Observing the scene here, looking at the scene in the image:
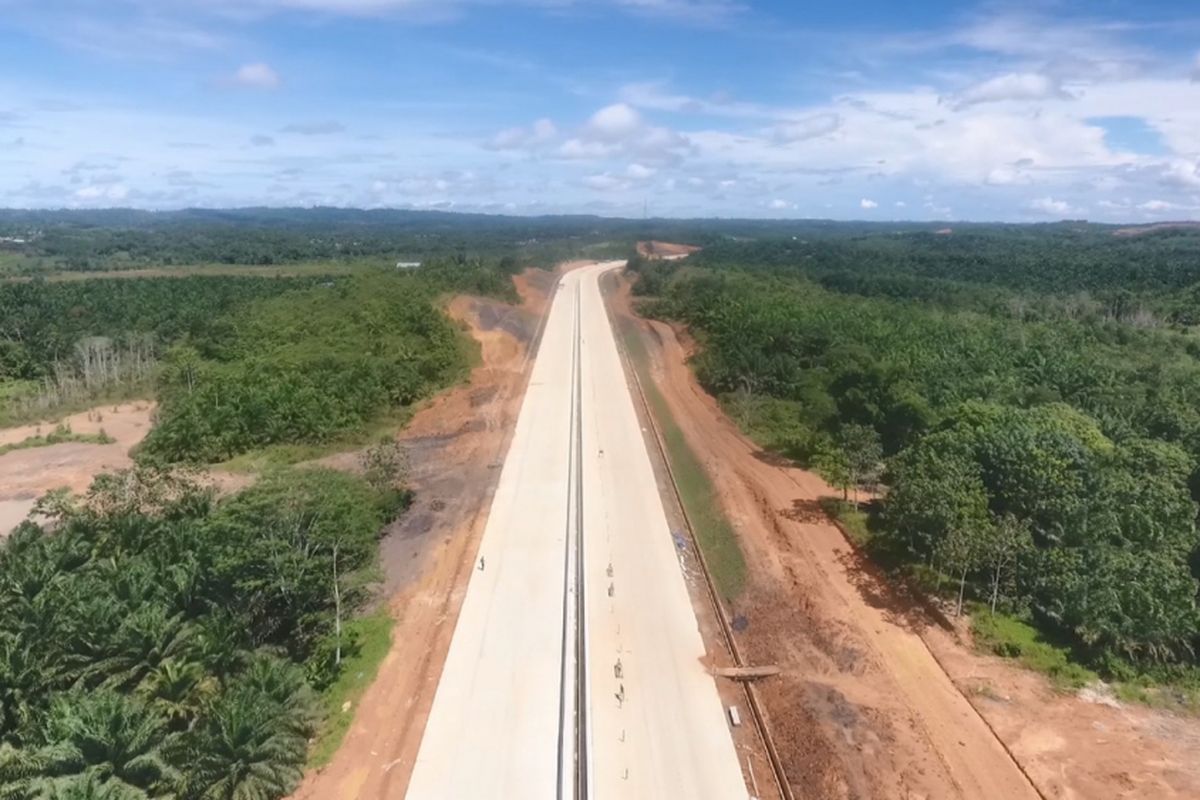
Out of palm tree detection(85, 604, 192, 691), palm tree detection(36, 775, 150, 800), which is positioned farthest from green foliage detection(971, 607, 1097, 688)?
palm tree detection(85, 604, 192, 691)

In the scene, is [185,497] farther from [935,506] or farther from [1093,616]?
[1093,616]

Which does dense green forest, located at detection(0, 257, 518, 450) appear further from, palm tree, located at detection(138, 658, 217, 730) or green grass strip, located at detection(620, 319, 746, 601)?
palm tree, located at detection(138, 658, 217, 730)

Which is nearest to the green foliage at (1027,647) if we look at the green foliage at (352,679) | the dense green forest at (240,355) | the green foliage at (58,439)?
the green foliage at (352,679)

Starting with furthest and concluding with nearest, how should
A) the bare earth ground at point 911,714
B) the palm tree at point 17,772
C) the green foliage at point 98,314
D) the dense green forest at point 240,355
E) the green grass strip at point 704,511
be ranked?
the green foliage at point 98,314, the dense green forest at point 240,355, the green grass strip at point 704,511, the bare earth ground at point 911,714, the palm tree at point 17,772

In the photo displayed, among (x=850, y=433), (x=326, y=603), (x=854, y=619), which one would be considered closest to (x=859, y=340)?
(x=850, y=433)

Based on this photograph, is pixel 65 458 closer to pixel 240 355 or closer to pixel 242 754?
pixel 240 355

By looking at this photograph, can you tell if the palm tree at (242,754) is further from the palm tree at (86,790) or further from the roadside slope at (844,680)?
the roadside slope at (844,680)

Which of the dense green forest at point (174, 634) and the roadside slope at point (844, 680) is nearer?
the dense green forest at point (174, 634)
